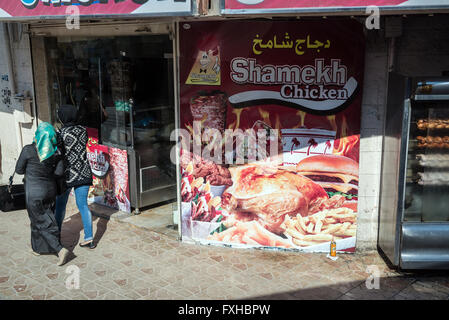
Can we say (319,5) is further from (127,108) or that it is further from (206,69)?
(127,108)

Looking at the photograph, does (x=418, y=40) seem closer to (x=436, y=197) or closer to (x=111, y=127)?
(x=436, y=197)

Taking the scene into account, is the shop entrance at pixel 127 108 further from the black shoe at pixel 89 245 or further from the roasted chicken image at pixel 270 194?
the roasted chicken image at pixel 270 194

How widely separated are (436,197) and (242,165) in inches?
89.5

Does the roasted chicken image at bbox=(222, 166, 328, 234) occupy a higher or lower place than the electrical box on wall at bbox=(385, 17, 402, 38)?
lower

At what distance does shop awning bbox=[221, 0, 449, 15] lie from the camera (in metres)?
4.01

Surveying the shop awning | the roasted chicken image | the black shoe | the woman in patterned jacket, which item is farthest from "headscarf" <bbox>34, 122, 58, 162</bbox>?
the shop awning

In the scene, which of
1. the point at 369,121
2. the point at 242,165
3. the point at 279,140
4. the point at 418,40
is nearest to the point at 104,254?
the point at 242,165

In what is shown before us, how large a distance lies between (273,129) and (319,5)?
5.75ft

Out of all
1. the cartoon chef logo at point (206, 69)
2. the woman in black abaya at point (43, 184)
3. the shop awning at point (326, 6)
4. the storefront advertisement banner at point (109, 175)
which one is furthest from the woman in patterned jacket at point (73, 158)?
the shop awning at point (326, 6)

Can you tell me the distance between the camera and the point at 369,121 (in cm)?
542

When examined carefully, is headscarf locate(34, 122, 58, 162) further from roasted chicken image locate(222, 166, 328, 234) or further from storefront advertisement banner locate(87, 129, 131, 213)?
roasted chicken image locate(222, 166, 328, 234)

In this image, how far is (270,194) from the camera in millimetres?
5727

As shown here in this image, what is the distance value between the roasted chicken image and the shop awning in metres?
2.02

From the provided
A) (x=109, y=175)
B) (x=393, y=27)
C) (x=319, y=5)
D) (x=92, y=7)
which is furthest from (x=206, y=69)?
(x=109, y=175)
